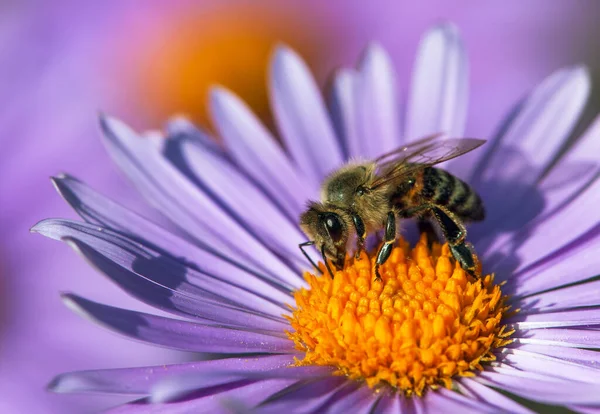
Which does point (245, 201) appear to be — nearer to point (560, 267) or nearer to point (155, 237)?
point (155, 237)

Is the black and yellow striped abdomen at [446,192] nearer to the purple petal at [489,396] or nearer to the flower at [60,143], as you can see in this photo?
the purple petal at [489,396]

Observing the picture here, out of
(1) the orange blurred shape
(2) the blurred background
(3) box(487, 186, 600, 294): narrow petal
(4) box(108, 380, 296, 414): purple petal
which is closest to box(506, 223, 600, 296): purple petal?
(3) box(487, 186, 600, 294): narrow petal

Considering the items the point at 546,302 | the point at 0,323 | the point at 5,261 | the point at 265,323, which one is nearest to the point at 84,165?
the point at 5,261

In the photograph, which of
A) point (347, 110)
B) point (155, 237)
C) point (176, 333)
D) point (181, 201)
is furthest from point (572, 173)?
point (176, 333)

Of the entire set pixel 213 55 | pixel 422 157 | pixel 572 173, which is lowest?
pixel 422 157

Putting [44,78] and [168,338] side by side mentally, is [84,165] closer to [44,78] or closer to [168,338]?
[44,78]

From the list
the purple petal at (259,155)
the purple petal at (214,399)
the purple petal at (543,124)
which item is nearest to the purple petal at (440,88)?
the purple petal at (543,124)

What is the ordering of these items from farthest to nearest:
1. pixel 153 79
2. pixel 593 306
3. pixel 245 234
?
pixel 153 79, pixel 245 234, pixel 593 306
